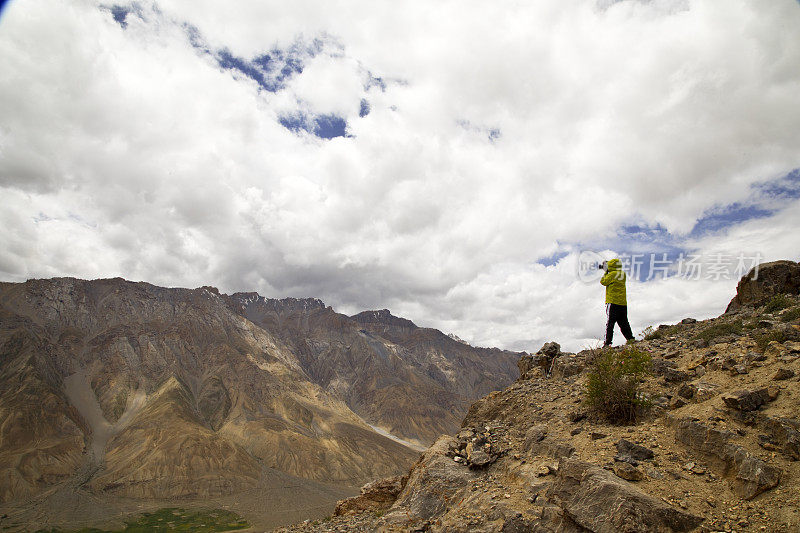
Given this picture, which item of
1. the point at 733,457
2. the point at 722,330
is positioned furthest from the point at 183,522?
the point at 733,457

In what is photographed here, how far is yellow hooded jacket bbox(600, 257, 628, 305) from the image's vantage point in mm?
14625

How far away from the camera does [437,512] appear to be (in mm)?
10422

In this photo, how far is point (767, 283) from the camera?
16109 millimetres

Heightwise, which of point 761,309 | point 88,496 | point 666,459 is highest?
point 761,309

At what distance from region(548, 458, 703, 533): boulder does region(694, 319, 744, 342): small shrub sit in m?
7.07

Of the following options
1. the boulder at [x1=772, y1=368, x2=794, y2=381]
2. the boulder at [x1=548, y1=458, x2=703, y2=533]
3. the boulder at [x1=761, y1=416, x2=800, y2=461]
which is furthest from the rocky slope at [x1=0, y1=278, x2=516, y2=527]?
the boulder at [x1=761, y1=416, x2=800, y2=461]

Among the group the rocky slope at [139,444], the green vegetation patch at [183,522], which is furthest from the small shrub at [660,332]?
the rocky slope at [139,444]

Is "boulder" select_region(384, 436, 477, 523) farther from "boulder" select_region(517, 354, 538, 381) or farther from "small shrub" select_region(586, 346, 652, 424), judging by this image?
"boulder" select_region(517, 354, 538, 381)

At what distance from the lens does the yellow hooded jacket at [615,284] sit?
48.0ft

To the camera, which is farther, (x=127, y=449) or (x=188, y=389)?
(x=188, y=389)

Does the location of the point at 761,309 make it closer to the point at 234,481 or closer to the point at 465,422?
the point at 465,422

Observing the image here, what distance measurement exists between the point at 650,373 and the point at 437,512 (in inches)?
257

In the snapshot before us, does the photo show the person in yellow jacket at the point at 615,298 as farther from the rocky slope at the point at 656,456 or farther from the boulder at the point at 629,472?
the boulder at the point at 629,472

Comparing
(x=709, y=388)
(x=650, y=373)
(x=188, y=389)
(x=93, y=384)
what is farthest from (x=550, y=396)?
(x=93, y=384)
